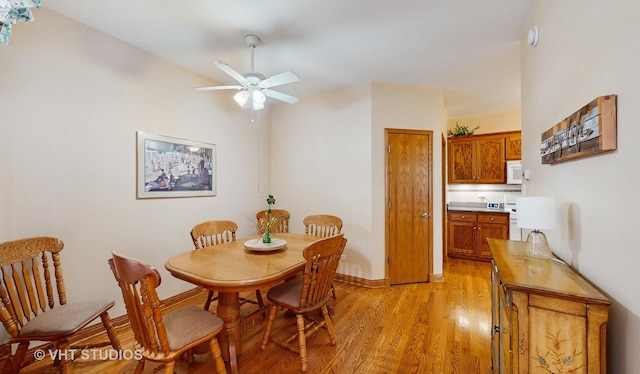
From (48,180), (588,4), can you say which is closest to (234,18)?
(48,180)

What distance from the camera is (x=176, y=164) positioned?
286cm

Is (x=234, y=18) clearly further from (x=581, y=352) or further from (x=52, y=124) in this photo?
(x=581, y=352)

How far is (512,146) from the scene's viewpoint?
432cm

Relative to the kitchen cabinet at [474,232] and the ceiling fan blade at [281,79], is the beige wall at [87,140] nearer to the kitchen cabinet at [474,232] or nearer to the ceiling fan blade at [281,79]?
the ceiling fan blade at [281,79]

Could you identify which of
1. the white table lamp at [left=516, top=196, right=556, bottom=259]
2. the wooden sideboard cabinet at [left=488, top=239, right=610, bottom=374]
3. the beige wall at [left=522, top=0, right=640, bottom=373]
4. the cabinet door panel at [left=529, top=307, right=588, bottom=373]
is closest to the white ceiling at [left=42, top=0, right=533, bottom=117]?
the beige wall at [left=522, top=0, right=640, bottom=373]

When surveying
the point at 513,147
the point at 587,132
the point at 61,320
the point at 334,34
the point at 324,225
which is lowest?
the point at 61,320

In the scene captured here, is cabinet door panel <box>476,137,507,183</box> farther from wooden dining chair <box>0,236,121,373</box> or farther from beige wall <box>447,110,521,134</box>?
wooden dining chair <box>0,236,121,373</box>

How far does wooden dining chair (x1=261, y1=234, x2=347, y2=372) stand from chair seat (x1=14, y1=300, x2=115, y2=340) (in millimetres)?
1195

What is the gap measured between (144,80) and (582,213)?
11.5 ft

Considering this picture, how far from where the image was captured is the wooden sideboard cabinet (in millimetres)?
891

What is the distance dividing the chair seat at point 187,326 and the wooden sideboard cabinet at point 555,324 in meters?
1.54

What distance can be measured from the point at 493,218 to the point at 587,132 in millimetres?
3706

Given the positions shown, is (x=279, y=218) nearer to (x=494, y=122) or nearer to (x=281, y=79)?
(x=281, y=79)

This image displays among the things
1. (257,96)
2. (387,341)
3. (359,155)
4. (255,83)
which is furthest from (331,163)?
(387,341)
